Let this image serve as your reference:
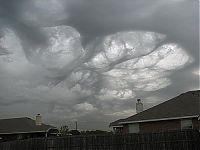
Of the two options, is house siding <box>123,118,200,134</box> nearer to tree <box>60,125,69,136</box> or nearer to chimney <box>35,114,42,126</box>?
chimney <box>35,114,42,126</box>

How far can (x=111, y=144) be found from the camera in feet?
59.5

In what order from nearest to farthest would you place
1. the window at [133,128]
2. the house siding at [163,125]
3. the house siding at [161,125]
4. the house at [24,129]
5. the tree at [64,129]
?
the house siding at [163,125] < the house siding at [161,125] < the window at [133,128] < the house at [24,129] < the tree at [64,129]

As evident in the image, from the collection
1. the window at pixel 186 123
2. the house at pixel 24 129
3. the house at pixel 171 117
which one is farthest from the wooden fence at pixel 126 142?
the house at pixel 24 129

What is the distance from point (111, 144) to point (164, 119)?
8.66 metres

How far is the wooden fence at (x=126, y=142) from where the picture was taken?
1619 cm

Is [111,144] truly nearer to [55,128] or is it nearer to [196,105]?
[196,105]

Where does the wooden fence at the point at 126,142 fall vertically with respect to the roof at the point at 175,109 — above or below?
below

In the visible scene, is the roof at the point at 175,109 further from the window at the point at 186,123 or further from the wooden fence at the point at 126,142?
the wooden fence at the point at 126,142

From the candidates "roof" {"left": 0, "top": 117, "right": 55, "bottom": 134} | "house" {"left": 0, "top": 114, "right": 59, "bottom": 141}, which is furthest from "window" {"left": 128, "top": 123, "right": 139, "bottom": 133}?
"roof" {"left": 0, "top": 117, "right": 55, "bottom": 134}

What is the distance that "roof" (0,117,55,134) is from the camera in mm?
40250

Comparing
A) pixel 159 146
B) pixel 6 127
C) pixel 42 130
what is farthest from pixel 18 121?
pixel 159 146

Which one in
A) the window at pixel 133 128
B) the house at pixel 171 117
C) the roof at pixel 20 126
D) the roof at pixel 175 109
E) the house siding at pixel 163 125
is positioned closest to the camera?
the house siding at pixel 163 125

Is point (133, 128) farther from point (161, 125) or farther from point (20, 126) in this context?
point (20, 126)

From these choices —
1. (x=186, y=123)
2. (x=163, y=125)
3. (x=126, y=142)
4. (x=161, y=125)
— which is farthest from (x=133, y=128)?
(x=126, y=142)
